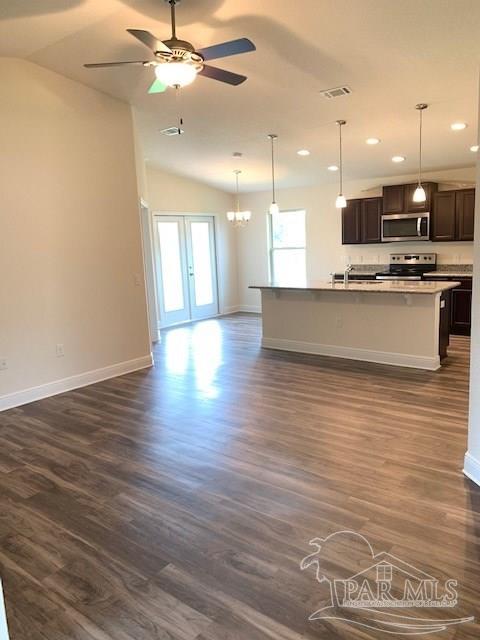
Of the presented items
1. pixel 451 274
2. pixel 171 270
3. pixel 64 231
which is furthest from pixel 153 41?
pixel 171 270

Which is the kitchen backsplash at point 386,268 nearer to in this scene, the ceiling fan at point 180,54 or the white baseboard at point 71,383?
the white baseboard at point 71,383

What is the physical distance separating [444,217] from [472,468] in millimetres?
5087

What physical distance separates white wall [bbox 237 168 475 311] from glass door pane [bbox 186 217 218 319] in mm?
831

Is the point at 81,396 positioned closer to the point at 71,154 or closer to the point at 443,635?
the point at 71,154

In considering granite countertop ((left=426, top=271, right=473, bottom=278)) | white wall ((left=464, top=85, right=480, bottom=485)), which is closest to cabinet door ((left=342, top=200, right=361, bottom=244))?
granite countertop ((left=426, top=271, right=473, bottom=278))

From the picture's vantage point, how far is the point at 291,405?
406 centimetres

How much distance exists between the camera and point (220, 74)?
3.02m

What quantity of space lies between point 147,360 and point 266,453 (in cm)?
291

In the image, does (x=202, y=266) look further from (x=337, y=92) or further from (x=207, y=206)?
(x=337, y=92)

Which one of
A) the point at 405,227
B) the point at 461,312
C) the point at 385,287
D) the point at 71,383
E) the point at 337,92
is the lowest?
the point at 71,383

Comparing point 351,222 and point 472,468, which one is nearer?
point 472,468

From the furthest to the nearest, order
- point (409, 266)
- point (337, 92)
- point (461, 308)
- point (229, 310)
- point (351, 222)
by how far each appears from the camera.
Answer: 1. point (229, 310)
2. point (351, 222)
3. point (409, 266)
4. point (461, 308)
5. point (337, 92)

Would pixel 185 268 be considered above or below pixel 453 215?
below

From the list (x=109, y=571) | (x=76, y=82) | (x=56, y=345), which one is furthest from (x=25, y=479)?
(x=76, y=82)
